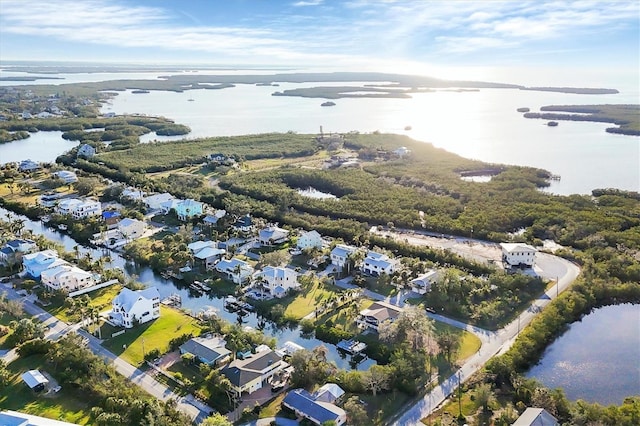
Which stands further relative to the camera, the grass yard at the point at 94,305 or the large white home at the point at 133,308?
the grass yard at the point at 94,305

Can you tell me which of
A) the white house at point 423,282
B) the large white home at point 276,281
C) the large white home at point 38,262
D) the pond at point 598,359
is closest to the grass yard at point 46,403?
the large white home at point 38,262

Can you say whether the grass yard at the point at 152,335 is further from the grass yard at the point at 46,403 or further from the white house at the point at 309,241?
the white house at the point at 309,241

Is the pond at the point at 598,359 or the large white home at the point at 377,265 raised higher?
the large white home at the point at 377,265

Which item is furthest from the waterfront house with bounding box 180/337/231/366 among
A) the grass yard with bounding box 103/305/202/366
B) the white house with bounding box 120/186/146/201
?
the white house with bounding box 120/186/146/201

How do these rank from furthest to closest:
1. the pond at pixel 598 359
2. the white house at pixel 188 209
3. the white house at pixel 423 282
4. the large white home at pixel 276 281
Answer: the white house at pixel 188 209 → the white house at pixel 423 282 → the large white home at pixel 276 281 → the pond at pixel 598 359

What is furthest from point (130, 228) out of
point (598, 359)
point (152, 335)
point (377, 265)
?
point (598, 359)

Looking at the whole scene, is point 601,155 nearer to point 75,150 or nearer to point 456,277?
point 456,277
